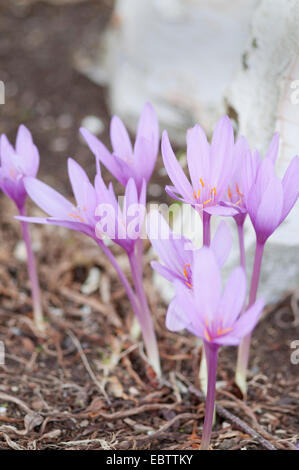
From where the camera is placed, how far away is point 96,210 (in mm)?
1252

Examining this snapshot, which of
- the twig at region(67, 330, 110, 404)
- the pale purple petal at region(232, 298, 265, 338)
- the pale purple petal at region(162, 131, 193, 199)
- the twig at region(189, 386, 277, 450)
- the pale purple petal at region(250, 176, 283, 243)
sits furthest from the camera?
the twig at region(67, 330, 110, 404)

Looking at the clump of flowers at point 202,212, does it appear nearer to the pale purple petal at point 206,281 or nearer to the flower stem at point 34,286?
the pale purple petal at point 206,281

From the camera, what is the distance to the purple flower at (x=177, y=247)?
1.17 m

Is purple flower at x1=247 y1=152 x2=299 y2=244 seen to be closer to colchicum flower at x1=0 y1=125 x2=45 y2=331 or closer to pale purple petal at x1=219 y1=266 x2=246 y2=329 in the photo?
pale purple petal at x1=219 y1=266 x2=246 y2=329

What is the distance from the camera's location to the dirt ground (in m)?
1.39

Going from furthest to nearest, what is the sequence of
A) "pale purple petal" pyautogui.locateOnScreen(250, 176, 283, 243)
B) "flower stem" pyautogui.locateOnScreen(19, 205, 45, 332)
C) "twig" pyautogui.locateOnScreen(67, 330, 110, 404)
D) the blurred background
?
the blurred background, "flower stem" pyautogui.locateOnScreen(19, 205, 45, 332), "twig" pyautogui.locateOnScreen(67, 330, 110, 404), "pale purple petal" pyautogui.locateOnScreen(250, 176, 283, 243)

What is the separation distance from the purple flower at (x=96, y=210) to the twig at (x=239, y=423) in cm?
42

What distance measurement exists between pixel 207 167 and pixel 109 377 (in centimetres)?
63

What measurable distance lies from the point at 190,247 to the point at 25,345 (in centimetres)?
73

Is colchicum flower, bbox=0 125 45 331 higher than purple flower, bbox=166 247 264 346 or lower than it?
higher

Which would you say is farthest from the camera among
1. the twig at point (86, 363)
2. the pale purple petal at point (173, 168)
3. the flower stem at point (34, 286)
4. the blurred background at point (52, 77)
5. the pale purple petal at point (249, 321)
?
the blurred background at point (52, 77)

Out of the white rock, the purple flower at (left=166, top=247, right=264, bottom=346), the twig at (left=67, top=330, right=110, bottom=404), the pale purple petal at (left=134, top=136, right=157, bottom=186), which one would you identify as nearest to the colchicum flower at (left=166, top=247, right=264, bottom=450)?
the purple flower at (left=166, top=247, right=264, bottom=346)

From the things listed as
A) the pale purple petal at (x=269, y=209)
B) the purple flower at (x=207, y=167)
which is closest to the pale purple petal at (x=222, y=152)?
the purple flower at (x=207, y=167)
